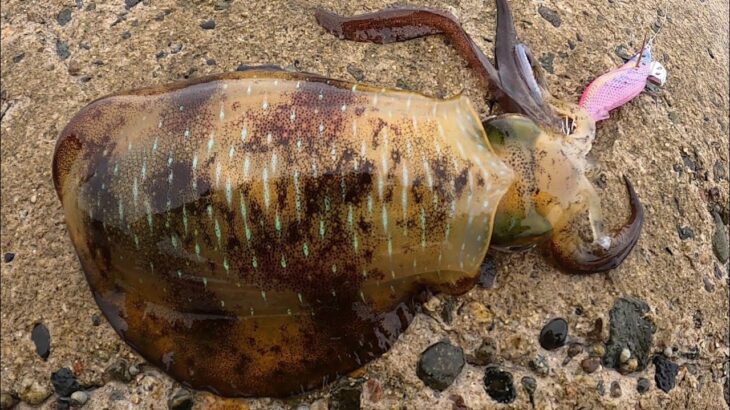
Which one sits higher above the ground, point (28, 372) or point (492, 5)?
point (492, 5)

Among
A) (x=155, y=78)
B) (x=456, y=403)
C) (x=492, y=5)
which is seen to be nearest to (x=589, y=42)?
(x=492, y=5)

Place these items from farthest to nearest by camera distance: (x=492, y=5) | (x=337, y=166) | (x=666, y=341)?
(x=492, y=5) → (x=666, y=341) → (x=337, y=166)

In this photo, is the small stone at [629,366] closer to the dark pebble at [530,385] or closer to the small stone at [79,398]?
the dark pebble at [530,385]

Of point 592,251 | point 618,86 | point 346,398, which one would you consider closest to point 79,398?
point 346,398

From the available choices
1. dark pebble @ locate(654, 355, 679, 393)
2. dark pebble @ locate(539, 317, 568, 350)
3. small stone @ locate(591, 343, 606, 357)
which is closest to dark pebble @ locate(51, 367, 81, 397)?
dark pebble @ locate(539, 317, 568, 350)

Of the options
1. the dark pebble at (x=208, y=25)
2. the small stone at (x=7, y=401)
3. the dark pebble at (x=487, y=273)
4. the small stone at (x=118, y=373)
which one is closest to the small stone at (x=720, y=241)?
the dark pebble at (x=487, y=273)

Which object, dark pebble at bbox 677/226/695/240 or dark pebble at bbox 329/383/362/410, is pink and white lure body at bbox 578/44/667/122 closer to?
dark pebble at bbox 677/226/695/240

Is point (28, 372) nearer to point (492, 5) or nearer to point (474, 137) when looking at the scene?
point (474, 137)

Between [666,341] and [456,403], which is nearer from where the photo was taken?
[456,403]
